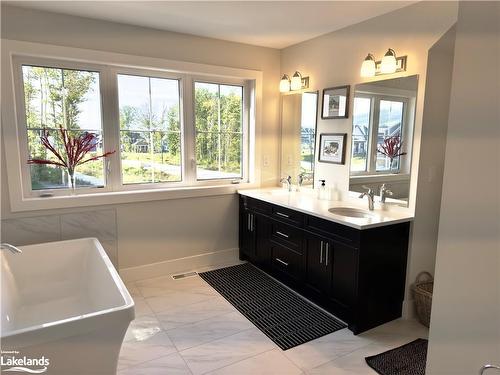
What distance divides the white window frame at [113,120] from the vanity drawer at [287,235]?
82cm

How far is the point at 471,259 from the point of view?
82cm

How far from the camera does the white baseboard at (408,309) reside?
271 cm

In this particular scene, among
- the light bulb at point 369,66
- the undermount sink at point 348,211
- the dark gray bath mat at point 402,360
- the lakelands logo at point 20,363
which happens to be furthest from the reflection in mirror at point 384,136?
the lakelands logo at point 20,363

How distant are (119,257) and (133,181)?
2.57 feet

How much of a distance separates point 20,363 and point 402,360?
2.22 metres

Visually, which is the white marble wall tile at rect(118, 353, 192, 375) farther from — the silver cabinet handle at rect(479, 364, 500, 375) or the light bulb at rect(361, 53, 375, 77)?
the light bulb at rect(361, 53, 375, 77)

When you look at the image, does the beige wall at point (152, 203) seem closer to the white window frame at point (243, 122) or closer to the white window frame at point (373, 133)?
the white window frame at point (243, 122)

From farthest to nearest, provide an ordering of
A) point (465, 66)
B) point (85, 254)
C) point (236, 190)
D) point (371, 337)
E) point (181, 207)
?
point (236, 190)
point (181, 207)
point (85, 254)
point (371, 337)
point (465, 66)

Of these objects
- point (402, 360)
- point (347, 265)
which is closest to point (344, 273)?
point (347, 265)

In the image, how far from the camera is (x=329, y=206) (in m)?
3.04

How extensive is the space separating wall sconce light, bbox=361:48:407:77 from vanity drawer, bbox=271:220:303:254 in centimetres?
151

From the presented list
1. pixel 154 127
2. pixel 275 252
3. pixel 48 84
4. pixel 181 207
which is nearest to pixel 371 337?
pixel 275 252

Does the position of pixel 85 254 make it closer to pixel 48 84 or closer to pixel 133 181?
pixel 133 181

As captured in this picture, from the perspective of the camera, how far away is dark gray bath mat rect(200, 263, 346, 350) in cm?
252
